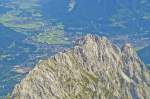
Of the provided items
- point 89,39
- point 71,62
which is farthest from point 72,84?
point 89,39

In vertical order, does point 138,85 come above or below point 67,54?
below

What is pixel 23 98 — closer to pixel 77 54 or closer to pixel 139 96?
pixel 77 54

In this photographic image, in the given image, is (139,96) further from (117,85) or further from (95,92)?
(95,92)

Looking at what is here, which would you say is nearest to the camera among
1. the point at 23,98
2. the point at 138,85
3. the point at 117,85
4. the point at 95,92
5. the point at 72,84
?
the point at 23,98

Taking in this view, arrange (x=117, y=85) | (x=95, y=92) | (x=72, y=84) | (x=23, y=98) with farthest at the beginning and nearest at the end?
1. (x=117, y=85)
2. (x=95, y=92)
3. (x=72, y=84)
4. (x=23, y=98)

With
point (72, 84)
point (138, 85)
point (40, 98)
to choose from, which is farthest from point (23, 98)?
point (138, 85)

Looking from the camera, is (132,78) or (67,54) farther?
(132,78)
